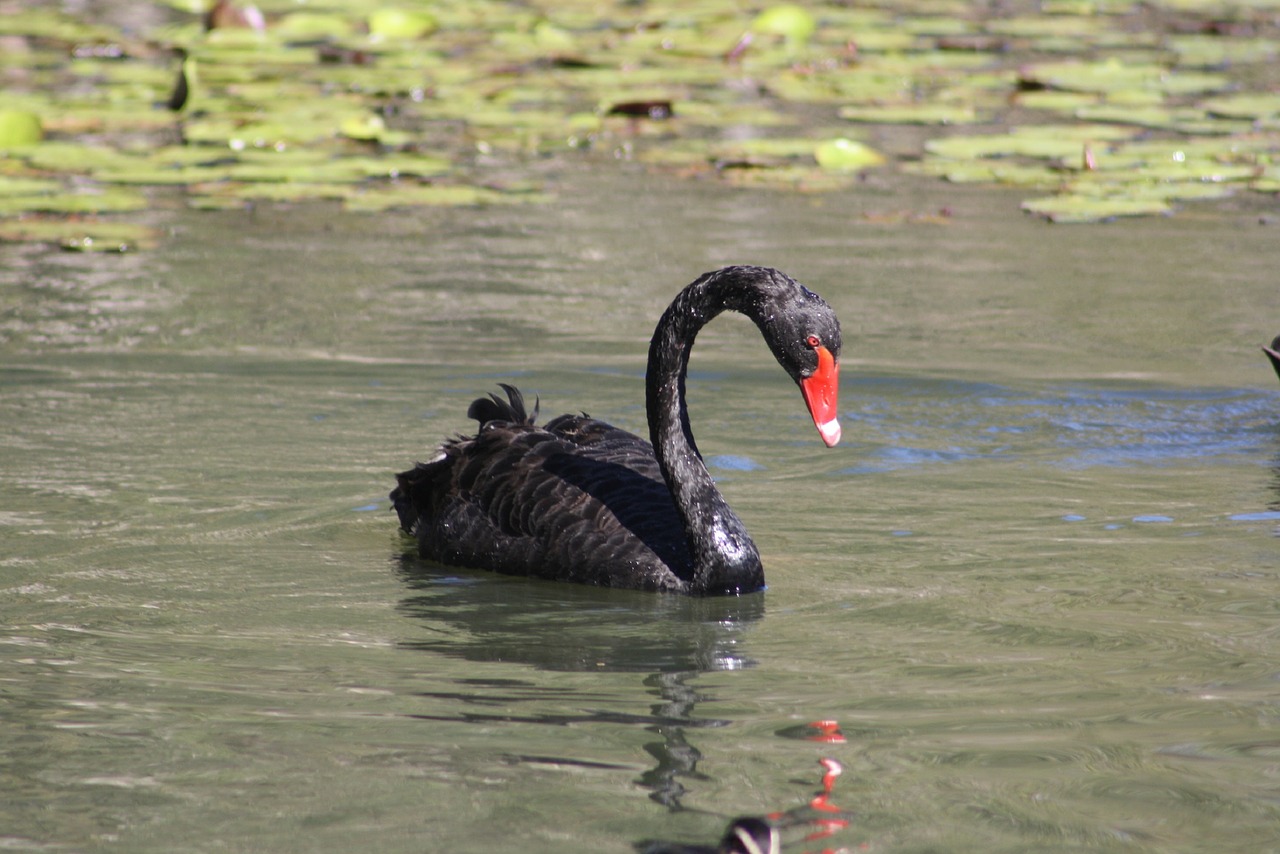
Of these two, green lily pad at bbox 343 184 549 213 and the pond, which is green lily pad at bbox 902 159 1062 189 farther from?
green lily pad at bbox 343 184 549 213

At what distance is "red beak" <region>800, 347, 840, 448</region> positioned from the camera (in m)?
5.36

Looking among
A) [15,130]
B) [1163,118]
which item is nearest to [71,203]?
[15,130]

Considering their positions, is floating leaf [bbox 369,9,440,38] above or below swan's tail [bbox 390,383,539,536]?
above

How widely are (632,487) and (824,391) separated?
104 cm

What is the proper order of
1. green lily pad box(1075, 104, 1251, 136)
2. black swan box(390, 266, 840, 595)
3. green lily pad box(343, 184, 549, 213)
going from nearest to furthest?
black swan box(390, 266, 840, 595) < green lily pad box(343, 184, 549, 213) < green lily pad box(1075, 104, 1251, 136)

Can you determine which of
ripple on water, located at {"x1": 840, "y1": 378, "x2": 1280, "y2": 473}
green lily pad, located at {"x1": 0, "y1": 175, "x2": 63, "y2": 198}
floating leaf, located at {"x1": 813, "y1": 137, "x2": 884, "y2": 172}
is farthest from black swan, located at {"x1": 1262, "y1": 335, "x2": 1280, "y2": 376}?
green lily pad, located at {"x1": 0, "y1": 175, "x2": 63, "y2": 198}

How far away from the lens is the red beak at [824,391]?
5.36 meters

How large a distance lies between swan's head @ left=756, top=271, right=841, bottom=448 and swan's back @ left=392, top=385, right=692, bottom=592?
0.76 metres

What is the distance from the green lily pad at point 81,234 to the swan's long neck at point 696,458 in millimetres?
5237

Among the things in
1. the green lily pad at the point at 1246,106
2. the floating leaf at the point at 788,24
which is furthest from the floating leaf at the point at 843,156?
the floating leaf at the point at 788,24

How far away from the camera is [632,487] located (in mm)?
6223

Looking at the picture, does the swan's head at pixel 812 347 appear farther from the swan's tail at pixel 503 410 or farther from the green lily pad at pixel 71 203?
the green lily pad at pixel 71 203

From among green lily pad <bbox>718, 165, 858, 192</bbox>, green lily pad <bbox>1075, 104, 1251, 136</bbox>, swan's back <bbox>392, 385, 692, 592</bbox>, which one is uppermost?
green lily pad <bbox>1075, 104, 1251, 136</bbox>

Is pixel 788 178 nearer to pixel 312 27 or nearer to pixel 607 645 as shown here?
pixel 312 27
